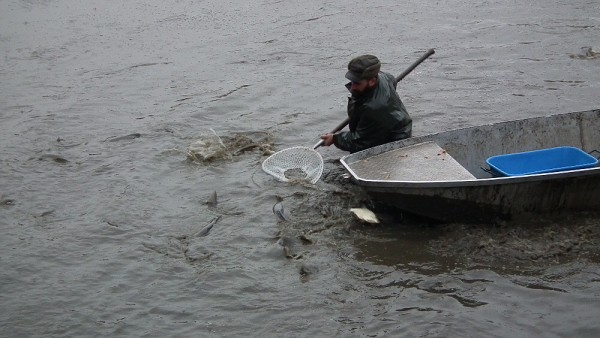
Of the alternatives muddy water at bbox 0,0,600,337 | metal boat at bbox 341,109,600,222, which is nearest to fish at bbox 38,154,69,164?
muddy water at bbox 0,0,600,337

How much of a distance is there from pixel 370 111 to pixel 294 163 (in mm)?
1268

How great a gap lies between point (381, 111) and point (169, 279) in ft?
8.97

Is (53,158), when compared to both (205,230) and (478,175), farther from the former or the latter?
(478,175)

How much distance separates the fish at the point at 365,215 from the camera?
672 centimetres

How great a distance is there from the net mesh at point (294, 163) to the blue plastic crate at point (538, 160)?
1912 mm

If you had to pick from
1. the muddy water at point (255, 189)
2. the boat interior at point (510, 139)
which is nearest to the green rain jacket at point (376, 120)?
the boat interior at point (510, 139)

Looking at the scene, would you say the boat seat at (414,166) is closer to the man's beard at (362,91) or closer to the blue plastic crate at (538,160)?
the blue plastic crate at (538,160)

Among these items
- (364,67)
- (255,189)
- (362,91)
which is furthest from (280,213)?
(364,67)

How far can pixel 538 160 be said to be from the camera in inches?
277

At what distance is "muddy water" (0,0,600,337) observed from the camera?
19.0 ft

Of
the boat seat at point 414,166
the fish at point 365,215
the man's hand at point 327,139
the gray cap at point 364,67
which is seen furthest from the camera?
the man's hand at point 327,139

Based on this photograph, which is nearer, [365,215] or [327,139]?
[365,215]

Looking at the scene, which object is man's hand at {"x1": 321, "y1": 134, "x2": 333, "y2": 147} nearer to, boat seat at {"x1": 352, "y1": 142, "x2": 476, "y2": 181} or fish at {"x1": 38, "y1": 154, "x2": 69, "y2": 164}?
boat seat at {"x1": 352, "y1": 142, "x2": 476, "y2": 181}

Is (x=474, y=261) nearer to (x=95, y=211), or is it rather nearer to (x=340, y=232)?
(x=340, y=232)
